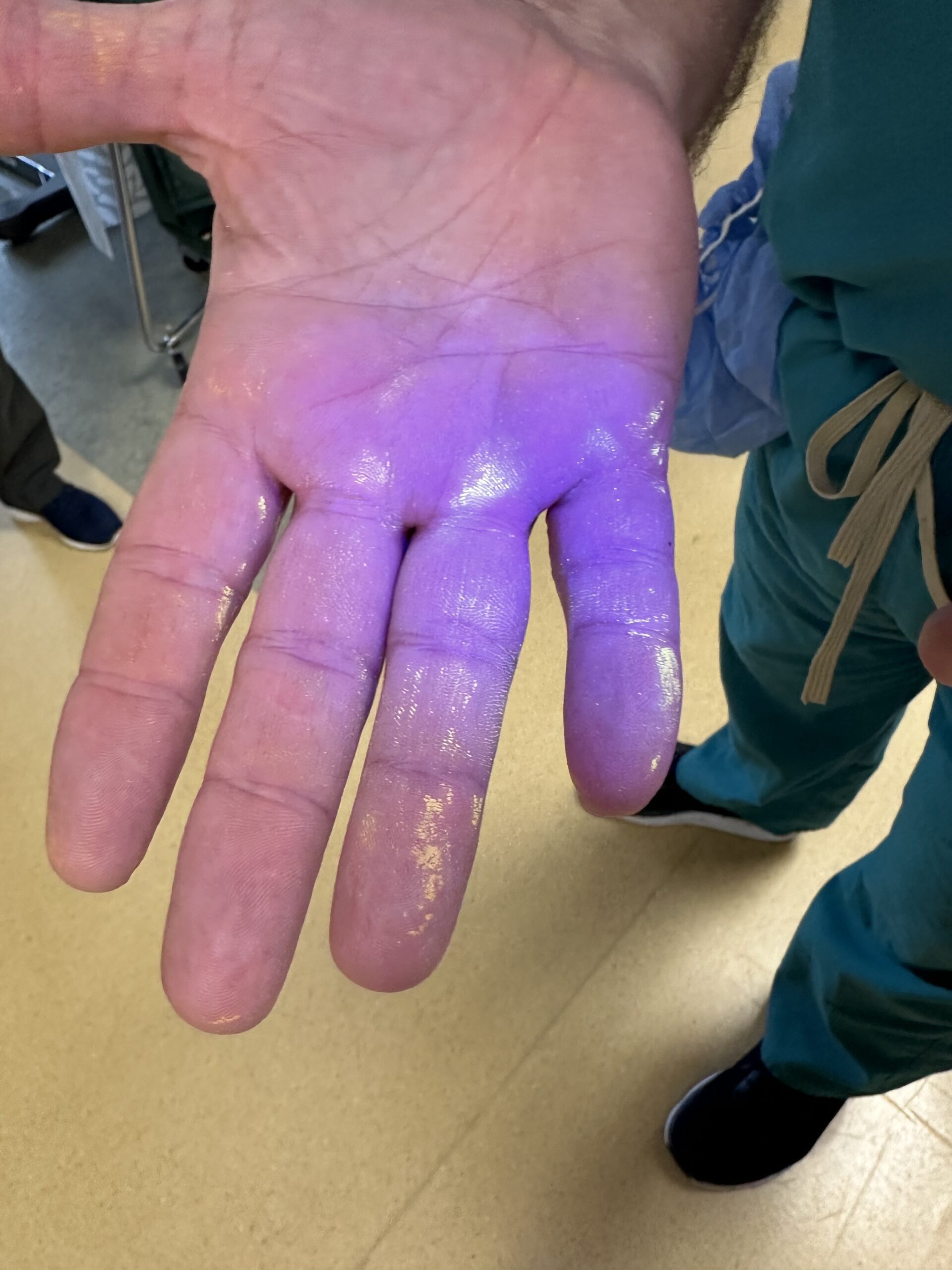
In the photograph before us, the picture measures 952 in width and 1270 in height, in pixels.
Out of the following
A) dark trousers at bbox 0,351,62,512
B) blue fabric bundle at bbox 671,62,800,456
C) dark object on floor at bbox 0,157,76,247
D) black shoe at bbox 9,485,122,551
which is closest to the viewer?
blue fabric bundle at bbox 671,62,800,456

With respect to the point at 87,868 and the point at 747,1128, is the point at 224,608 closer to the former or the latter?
the point at 87,868

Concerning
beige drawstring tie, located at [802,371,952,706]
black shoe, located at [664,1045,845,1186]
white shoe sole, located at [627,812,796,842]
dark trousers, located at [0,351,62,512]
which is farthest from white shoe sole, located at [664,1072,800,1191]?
dark trousers, located at [0,351,62,512]

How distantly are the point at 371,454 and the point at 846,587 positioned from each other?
1.15ft

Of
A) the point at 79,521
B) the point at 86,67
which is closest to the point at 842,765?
the point at 86,67

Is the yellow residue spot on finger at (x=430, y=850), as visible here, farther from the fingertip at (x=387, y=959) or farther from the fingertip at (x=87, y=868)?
the fingertip at (x=87, y=868)

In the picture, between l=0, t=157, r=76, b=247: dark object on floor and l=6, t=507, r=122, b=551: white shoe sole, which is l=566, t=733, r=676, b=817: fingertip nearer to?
l=6, t=507, r=122, b=551: white shoe sole

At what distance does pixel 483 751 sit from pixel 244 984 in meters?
0.16

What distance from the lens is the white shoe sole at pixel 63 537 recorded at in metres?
1.44

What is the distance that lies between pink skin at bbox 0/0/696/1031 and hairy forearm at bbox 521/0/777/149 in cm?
3

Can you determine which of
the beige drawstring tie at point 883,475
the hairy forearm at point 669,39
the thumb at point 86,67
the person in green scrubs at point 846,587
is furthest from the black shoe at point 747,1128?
the thumb at point 86,67

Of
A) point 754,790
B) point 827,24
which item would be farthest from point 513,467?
point 754,790

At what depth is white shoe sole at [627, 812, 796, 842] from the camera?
1181mm

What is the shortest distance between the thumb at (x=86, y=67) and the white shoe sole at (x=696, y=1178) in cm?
104

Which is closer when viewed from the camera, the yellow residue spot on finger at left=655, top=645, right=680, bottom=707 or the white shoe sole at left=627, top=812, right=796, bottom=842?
the yellow residue spot on finger at left=655, top=645, right=680, bottom=707
